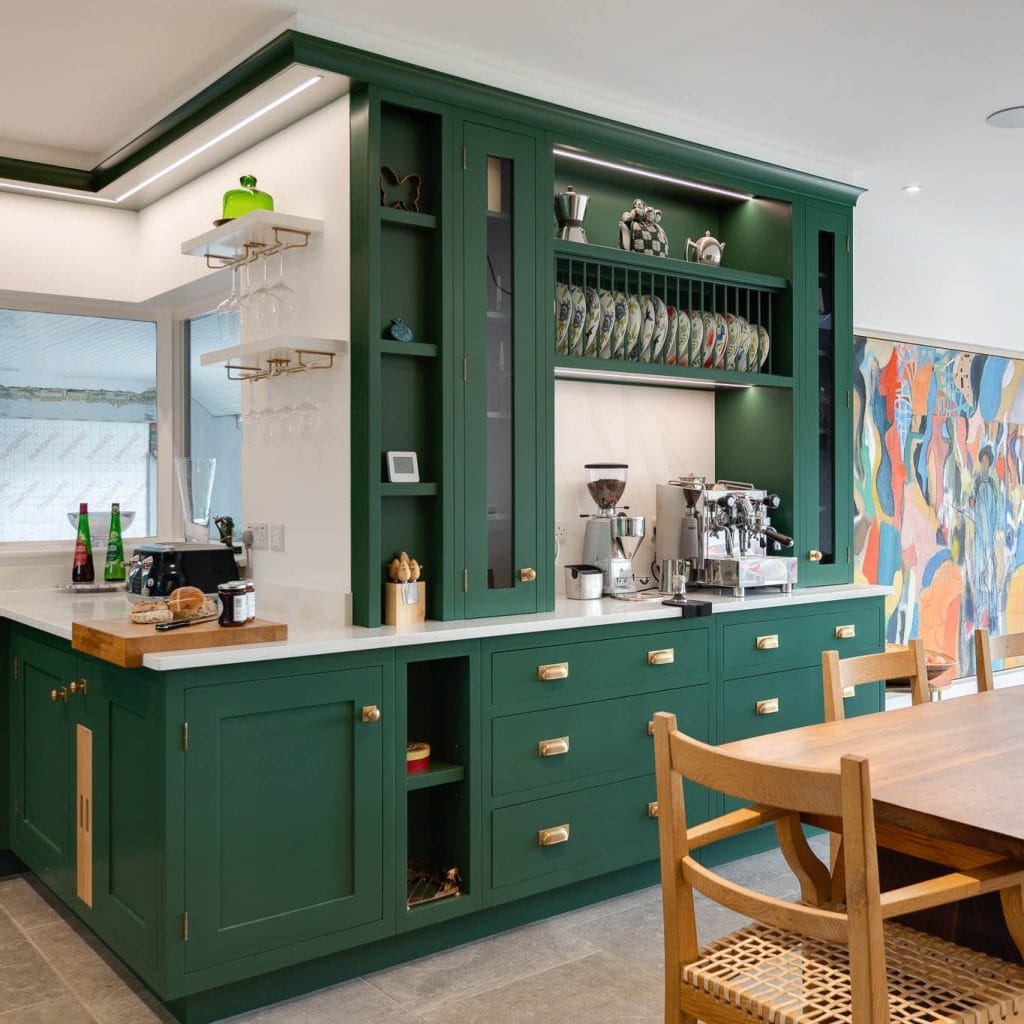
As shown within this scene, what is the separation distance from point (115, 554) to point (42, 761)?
0.93 metres

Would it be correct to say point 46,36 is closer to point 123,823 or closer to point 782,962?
point 123,823

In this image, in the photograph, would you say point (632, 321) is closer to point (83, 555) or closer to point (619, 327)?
point (619, 327)

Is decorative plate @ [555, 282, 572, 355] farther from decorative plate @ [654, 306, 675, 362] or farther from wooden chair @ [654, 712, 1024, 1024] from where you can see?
wooden chair @ [654, 712, 1024, 1024]

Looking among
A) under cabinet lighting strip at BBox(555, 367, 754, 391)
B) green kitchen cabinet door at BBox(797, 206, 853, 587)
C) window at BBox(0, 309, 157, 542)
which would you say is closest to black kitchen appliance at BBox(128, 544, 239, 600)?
window at BBox(0, 309, 157, 542)

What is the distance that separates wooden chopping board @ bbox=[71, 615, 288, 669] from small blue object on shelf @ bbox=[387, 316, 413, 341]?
0.93 m

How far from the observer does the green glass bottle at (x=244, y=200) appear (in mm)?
3342

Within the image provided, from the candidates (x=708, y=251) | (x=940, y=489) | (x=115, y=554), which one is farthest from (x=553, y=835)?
(x=940, y=489)

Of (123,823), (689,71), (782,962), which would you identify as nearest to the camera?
(782,962)

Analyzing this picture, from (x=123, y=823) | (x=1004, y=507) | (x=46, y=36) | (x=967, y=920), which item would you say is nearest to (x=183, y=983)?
(x=123, y=823)

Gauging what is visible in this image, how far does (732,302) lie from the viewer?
14.2 ft

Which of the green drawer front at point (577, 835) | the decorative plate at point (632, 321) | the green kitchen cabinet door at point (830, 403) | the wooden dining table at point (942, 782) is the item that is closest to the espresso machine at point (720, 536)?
the green kitchen cabinet door at point (830, 403)

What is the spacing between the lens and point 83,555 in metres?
3.94

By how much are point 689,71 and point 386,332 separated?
1288 mm

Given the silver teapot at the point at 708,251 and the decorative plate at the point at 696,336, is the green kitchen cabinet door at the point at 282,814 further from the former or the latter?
the silver teapot at the point at 708,251
